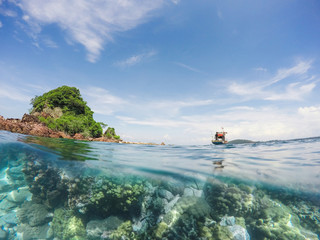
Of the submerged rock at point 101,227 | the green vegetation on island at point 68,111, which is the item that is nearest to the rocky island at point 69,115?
the green vegetation on island at point 68,111

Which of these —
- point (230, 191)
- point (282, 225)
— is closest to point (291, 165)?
point (282, 225)

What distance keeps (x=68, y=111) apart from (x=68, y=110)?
473 millimetres

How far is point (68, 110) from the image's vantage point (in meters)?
33.7

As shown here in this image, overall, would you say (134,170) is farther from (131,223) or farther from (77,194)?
(77,194)

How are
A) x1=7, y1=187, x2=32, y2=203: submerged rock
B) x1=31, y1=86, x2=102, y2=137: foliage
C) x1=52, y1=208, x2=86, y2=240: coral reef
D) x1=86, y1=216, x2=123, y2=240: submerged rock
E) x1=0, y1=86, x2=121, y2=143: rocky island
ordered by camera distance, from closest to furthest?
x1=86, y1=216, x2=123, y2=240: submerged rock < x1=52, y1=208, x2=86, y2=240: coral reef < x1=7, y1=187, x2=32, y2=203: submerged rock < x1=0, y1=86, x2=121, y2=143: rocky island < x1=31, y1=86, x2=102, y2=137: foliage

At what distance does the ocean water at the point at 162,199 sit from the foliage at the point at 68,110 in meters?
18.3

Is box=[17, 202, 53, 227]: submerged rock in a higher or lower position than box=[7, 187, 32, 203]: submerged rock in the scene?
lower

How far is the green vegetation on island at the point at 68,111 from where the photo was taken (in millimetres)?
26953

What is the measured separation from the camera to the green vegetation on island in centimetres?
2695

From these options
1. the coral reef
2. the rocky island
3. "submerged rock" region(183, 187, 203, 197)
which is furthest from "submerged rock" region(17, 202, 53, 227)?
the rocky island

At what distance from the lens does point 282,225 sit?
19.2 ft

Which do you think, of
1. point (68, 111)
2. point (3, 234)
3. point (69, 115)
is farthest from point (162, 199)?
point (68, 111)

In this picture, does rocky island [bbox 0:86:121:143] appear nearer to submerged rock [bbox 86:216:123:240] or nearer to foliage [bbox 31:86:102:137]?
foliage [bbox 31:86:102:137]

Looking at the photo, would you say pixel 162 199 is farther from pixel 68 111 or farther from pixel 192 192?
pixel 68 111
